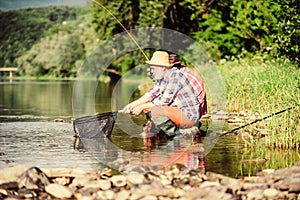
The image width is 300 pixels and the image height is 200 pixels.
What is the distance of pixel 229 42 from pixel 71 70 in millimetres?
37942

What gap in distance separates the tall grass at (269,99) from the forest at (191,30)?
119 centimetres

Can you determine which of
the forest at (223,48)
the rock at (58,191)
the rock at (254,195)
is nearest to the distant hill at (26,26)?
the forest at (223,48)

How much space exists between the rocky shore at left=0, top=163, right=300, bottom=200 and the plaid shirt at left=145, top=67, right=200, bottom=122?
3.16 meters

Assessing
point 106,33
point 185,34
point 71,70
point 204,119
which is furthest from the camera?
point 71,70

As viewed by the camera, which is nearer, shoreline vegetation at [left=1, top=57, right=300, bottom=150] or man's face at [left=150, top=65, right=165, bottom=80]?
shoreline vegetation at [left=1, top=57, right=300, bottom=150]

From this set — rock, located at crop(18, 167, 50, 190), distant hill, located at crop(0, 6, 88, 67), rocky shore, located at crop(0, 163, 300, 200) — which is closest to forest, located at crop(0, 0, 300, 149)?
distant hill, located at crop(0, 6, 88, 67)

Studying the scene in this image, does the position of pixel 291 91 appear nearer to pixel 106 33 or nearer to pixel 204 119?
pixel 204 119

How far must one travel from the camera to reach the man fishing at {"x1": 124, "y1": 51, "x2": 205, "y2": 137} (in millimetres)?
11148

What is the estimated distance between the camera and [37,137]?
12.3m

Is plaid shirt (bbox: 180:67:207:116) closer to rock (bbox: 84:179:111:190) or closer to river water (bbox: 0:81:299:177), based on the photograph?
river water (bbox: 0:81:299:177)

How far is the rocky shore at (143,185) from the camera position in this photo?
6992 millimetres

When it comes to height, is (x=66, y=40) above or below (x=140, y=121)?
above

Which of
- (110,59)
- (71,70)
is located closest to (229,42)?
(110,59)

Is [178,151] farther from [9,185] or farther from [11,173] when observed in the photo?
[9,185]
